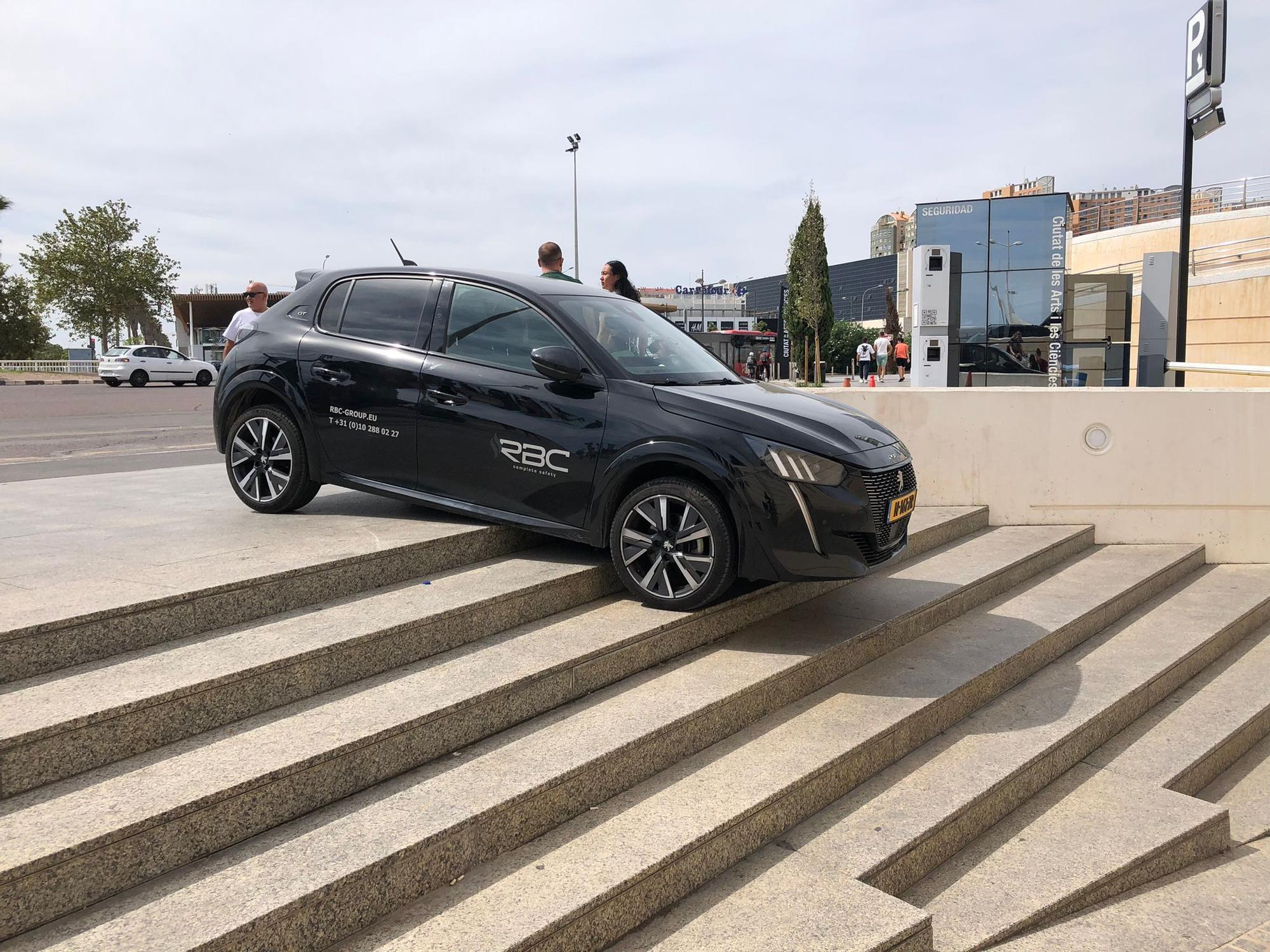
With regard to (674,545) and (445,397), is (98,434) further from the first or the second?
(674,545)

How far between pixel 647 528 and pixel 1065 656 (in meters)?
2.78

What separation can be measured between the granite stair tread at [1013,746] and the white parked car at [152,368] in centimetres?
3511

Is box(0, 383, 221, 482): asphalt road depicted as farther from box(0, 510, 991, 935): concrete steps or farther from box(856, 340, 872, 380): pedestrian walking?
box(856, 340, 872, 380): pedestrian walking

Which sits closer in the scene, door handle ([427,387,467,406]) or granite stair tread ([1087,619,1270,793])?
granite stair tread ([1087,619,1270,793])

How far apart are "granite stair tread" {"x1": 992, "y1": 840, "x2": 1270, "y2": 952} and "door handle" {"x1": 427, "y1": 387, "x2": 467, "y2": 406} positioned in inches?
139

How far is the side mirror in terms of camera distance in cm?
508

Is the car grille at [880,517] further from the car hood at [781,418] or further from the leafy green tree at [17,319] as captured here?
the leafy green tree at [17,319]

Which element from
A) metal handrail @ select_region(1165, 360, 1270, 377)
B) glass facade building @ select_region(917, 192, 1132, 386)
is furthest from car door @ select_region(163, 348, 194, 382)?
metal handrail @ select_region(1165, 360, 1270, 377)

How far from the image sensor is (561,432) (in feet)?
16.9

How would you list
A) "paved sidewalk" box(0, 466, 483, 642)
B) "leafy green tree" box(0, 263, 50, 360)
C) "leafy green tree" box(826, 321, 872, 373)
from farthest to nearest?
"leafy green tree" box(826, 321, 872, 373) < "leafy green tree" box(0, 263, 50, 360) < "paved sidewalk" box(0, 466, 483, 642)

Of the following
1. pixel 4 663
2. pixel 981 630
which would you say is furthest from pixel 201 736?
pixel 981 630

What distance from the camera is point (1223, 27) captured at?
10.1 m

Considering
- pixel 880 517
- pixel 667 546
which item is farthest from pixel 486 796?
pixel 880 517

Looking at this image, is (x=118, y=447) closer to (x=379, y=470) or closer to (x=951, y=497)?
(x=379, y=470)
